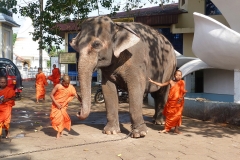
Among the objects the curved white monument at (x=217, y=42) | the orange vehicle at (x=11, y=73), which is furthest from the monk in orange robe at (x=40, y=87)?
the curved white monument at (x=217, y=42)

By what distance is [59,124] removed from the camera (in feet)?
19.8

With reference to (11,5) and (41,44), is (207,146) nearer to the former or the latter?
(11,5)

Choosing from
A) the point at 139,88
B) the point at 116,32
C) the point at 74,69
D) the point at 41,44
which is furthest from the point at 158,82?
the point at 74,69

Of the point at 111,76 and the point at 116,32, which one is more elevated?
the point at 116,32

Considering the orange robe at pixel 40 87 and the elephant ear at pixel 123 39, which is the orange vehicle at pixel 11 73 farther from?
the elephant ear at pixel 123 39

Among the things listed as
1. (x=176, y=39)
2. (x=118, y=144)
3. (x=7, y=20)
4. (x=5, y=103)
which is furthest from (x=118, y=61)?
(x=7, y=20)

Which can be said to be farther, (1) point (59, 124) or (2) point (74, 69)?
(2) point (74, 69)

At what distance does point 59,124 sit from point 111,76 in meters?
1.35

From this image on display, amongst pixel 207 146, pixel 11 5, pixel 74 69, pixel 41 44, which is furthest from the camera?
pixel 74 69

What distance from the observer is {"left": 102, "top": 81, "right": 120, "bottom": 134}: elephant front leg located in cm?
651

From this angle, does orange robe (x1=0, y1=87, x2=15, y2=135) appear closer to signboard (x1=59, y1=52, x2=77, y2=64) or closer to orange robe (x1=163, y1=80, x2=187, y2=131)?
orange robe (x1=163, y1=80, x2=187, y2=131)

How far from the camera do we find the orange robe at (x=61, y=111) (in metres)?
6.04

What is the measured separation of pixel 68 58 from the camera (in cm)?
2194

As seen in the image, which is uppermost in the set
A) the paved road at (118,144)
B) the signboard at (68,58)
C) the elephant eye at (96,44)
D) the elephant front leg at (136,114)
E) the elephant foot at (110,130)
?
the signboard at (68,58)
